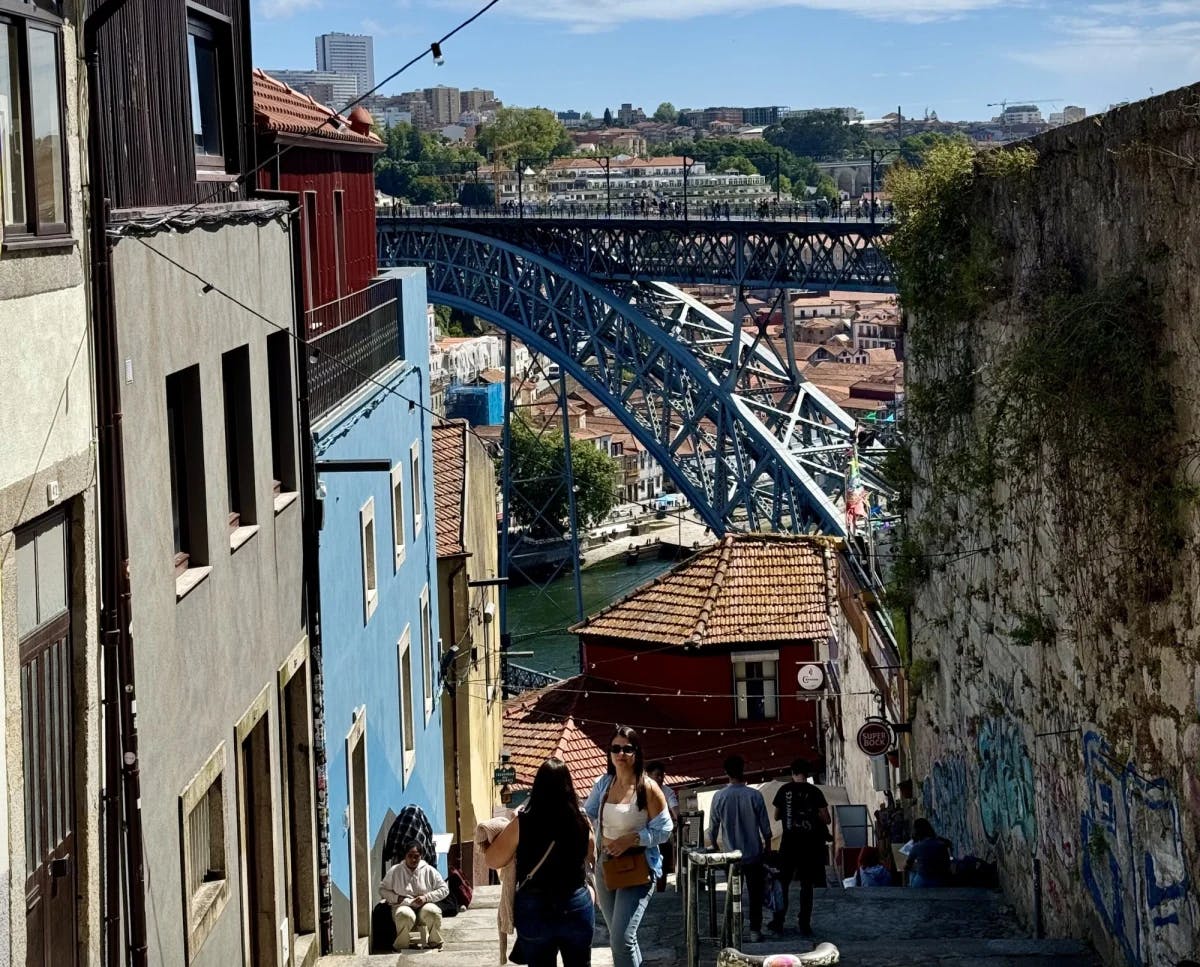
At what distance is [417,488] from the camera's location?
13992mm

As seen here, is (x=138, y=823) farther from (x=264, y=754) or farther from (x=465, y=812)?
(x=465, y=812)

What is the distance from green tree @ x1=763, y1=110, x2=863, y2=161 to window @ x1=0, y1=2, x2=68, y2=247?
148 meters

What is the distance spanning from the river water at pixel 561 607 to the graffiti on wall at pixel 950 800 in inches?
1309

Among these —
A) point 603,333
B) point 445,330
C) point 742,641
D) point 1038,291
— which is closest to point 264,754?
point 1038,291

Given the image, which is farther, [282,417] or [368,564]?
[368,564]

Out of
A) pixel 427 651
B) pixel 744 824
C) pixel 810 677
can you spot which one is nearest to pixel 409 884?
pixel 744 824

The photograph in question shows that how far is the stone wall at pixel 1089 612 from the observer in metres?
6.05

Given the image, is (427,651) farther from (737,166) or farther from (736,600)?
(737,166)

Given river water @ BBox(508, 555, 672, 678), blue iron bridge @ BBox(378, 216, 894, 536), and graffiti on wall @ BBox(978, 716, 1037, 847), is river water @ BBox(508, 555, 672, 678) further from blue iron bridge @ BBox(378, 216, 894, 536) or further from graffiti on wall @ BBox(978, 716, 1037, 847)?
graffiti on wall @ BBox(978, 716, 1037, 847)

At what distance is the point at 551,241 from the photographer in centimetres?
3919

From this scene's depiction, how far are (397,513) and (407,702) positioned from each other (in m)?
1.32

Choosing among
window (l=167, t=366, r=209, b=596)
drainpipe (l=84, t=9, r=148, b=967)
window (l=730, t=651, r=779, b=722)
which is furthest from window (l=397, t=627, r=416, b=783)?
window (l=730, t=651, r=779, b=722)

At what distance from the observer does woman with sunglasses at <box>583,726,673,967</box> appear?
6.40 m

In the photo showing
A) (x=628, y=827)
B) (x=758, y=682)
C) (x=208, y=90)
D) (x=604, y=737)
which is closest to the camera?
(x=628, y=827)
